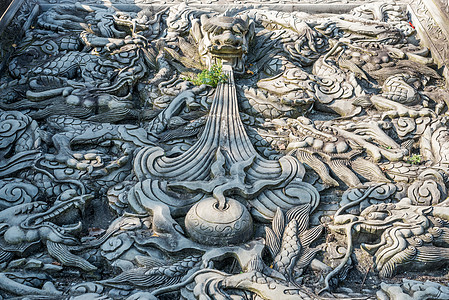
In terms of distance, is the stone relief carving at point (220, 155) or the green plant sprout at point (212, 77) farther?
the green plant sprout at point (212, 77)

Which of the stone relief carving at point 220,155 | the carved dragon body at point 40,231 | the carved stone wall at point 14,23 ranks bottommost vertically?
the carved dragon body at point 40,231

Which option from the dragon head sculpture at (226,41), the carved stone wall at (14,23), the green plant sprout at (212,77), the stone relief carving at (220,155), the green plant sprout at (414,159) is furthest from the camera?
the carved stone wall at (14,23)

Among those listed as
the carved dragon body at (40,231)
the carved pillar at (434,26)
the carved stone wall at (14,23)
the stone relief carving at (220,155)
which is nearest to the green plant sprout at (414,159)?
the stone relief carving at (220,155)

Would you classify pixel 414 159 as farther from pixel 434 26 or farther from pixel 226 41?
pixel 226 41

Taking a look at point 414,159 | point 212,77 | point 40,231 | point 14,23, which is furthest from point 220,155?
point 14,23

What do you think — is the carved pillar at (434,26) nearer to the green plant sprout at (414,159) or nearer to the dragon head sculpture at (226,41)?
the green plant sprout at (414,159)

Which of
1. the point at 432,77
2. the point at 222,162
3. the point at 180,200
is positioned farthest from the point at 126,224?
the point at 432,77
